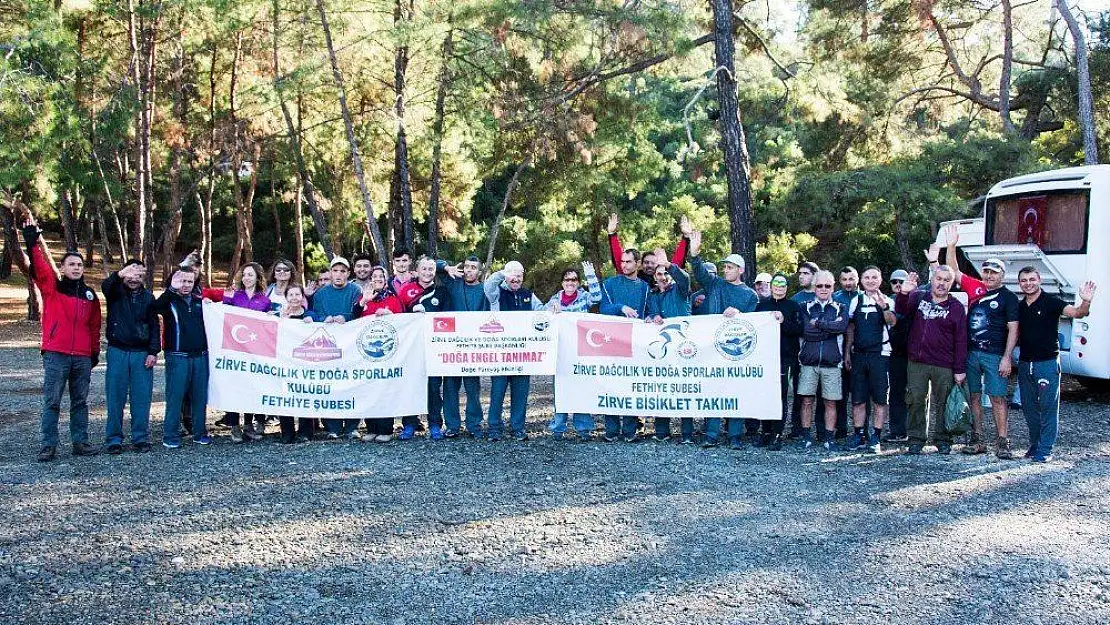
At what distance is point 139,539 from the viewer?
597cm

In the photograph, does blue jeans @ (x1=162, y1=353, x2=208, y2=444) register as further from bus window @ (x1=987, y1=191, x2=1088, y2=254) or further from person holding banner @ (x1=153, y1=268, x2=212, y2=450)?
bus window @ (x1=987, y1=191, x2=1088, y2=254)

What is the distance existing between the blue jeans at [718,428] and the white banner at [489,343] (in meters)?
1.62

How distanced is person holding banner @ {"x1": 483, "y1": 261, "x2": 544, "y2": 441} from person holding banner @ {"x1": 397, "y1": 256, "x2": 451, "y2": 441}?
493 mm

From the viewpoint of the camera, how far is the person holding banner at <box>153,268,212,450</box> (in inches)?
342

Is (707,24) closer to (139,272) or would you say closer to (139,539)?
(139,272)

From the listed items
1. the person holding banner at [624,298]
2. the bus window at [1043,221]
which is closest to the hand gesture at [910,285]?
the person holding banner at [624,298]

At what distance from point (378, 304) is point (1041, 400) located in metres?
6.24

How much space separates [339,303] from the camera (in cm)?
940

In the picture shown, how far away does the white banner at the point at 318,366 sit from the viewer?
9.12 meters

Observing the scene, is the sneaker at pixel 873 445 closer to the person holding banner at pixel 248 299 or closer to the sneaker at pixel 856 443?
the sneaker at pixel 856 443

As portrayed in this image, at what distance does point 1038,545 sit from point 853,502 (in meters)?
1.29

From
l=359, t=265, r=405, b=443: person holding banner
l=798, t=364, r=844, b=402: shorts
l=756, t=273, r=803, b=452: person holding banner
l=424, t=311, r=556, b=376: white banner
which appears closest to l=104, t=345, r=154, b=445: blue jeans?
l=359, t=265, r=405, b=443: person holding banner

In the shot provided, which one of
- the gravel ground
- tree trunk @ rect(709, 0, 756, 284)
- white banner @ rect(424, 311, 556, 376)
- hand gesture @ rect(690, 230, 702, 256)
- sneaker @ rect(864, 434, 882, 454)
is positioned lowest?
the gravel ground

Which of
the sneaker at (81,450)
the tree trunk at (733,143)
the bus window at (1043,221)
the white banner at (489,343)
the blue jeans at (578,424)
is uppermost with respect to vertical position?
the tree trunk at (733,143)
